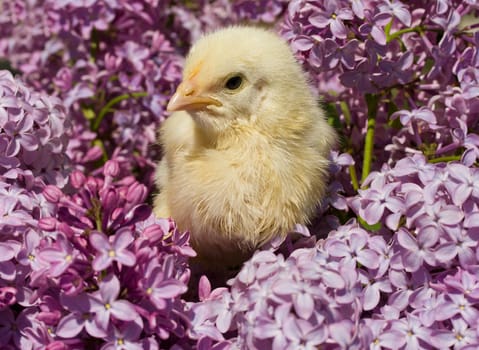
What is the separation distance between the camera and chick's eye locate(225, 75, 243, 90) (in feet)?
4.46

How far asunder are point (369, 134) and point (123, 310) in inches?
25.8

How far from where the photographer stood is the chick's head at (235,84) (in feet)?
4.41

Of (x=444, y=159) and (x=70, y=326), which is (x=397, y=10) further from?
(x=70, y=326)

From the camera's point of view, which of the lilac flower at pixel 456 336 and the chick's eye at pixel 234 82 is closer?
the lilac flower at pixel 456 336

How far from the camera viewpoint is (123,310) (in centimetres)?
102

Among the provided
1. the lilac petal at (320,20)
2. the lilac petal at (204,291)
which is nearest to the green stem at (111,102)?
the lilac petal at (320,20)

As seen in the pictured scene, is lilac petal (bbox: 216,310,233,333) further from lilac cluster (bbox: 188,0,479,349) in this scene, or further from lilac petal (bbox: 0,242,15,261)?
lilac petal (bbox: 0,242,15,261)

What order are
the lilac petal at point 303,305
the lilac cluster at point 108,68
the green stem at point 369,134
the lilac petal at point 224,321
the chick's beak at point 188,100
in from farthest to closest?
the lilac cluster at point 108,68 < the green stem at point 369,134 < the chick's beak at point 188,100 < the lilac petal at point 224,321 < the lilac petal at point 303,305

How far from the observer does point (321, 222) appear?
4.81 ft

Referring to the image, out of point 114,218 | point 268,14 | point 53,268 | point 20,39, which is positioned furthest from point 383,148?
point 20,39

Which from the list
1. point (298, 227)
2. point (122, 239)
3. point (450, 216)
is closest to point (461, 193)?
point (450, 216)

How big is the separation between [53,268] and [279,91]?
0.52 metres

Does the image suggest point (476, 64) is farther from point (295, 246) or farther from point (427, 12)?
point (295, 246)

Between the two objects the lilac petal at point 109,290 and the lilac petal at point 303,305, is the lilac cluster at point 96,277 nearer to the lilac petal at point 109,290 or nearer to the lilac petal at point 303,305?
the lilac petal at point 109,290
